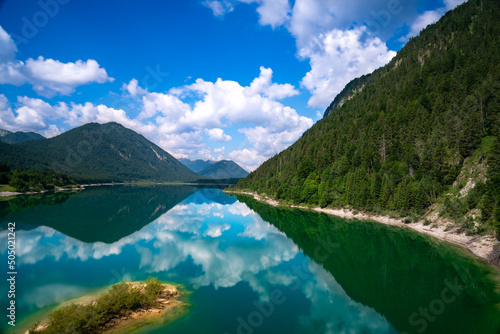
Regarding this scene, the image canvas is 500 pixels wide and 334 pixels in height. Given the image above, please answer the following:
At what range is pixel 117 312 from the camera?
17.0 meters

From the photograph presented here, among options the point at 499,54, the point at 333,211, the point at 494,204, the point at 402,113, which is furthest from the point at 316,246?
the point at 499,54

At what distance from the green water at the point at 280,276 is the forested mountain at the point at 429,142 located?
42.6 feet

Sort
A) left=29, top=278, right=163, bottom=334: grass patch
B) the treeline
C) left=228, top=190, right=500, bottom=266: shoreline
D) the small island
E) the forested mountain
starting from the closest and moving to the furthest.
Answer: left=29, top=278, right=163, bottom=334: grass patch → the small island → left=228, top=190, right=500, bottom=266: shoreline → the forested mountain → the treeline

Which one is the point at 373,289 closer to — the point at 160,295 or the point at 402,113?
the point at 160,295

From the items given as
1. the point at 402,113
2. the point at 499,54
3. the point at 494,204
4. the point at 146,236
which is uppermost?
the point at 499,54

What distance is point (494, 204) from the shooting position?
1371 inches

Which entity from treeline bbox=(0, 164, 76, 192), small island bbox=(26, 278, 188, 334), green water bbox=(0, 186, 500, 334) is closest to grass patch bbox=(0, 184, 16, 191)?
treeline bbox=(0, 164, 76, 192)

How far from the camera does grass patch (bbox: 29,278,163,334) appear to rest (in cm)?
1388

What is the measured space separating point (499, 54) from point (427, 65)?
30505 mm

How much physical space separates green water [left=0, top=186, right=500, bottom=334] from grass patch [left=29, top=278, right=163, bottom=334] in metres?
2.89

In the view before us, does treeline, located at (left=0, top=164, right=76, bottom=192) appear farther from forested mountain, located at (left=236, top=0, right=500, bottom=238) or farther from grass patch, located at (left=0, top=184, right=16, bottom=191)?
forested mountain, located at (left=236, top=0, right=500, bottom=238)

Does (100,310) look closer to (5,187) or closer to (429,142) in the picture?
(429,142)

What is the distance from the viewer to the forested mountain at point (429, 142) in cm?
4866

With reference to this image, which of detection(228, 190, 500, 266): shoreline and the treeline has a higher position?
the treeline
